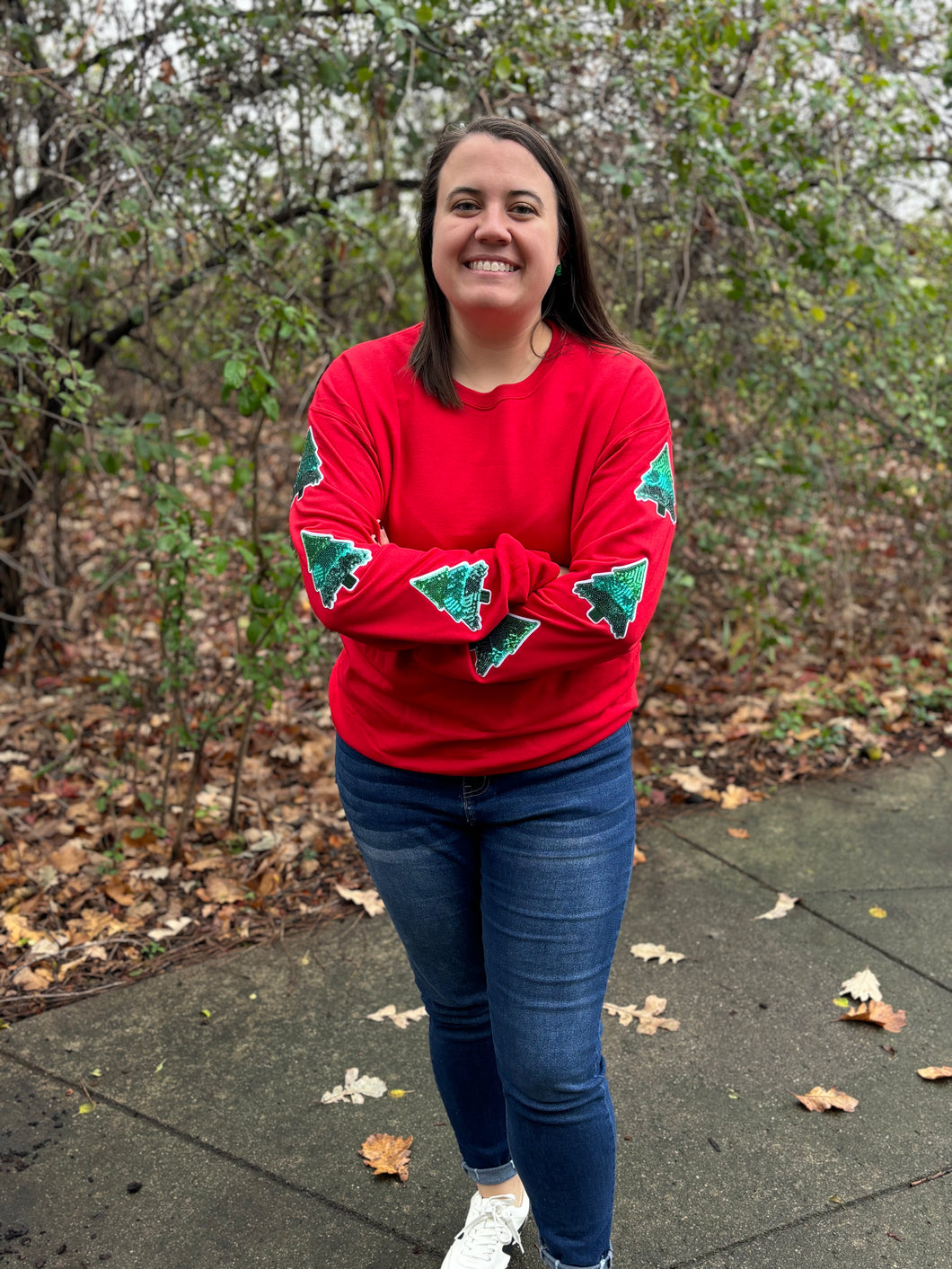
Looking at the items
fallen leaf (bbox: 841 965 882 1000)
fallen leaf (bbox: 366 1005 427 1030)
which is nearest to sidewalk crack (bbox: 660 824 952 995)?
fallen leaf (bbox: 841 965 882 1000)

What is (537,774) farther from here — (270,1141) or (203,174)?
(203,174)

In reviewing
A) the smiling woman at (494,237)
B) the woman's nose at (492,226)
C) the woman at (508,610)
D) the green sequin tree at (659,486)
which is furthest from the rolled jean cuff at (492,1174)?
the woman's nose at (492,226)

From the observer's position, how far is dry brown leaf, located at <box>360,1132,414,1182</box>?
8.00 feet

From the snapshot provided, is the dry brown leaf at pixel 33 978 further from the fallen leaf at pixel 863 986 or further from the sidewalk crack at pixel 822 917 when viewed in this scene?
the fallen leaf at pixel 863 986

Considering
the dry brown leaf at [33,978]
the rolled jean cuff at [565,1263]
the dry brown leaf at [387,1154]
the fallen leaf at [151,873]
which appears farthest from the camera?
the fallen leaf at [151,873]

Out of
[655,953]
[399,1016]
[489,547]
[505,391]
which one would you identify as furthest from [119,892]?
[505,391]

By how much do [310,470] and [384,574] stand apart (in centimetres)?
29

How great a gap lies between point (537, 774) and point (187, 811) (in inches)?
91.0

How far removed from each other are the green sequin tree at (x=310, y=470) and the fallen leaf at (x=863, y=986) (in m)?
2.12

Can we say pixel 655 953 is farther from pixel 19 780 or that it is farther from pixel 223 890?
pixel 19 780

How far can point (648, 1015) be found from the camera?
2977mm

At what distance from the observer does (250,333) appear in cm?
373

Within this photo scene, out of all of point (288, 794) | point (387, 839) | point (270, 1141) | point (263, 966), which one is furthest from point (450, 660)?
point (288, 794)

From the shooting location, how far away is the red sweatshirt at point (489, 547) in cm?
168
